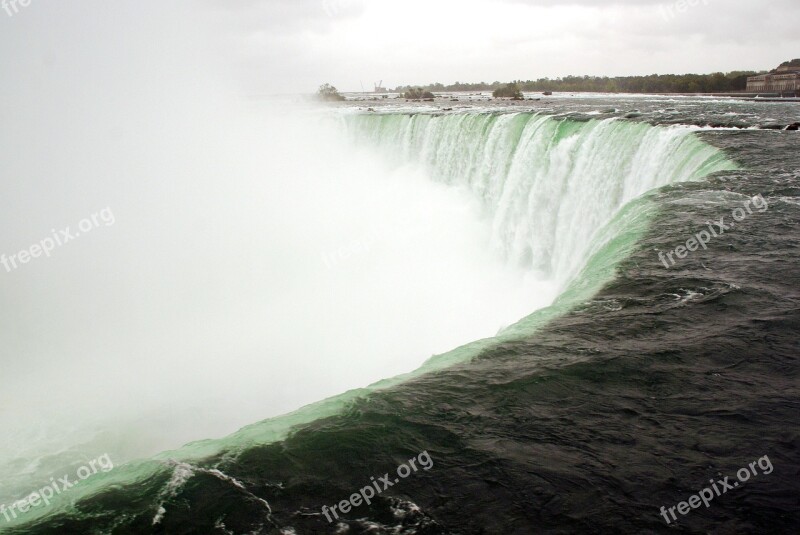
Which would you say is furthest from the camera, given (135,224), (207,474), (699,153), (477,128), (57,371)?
(477,128)

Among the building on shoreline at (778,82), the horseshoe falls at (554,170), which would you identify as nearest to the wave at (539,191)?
the horseshoe falls at (554,170)

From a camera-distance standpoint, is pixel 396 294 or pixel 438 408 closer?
pixel 438 408

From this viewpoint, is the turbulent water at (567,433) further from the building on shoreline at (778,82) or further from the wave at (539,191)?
the building on shoreline at (778,82)

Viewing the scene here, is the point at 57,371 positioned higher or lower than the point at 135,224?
lower

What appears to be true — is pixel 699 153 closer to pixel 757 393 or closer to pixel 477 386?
pixel 757 393

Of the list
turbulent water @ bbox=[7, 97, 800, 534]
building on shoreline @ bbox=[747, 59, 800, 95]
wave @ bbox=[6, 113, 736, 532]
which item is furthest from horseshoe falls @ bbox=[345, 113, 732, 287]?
building on shoreline @ bbox=[747, 59, 800, 95]

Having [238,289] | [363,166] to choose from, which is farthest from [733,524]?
[363,166]

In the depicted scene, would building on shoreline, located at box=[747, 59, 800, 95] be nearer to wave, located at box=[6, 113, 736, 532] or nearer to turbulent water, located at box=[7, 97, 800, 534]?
wave, located at box=[6, 113, 736, 532]

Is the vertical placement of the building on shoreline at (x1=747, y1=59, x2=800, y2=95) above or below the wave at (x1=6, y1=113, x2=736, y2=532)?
above
